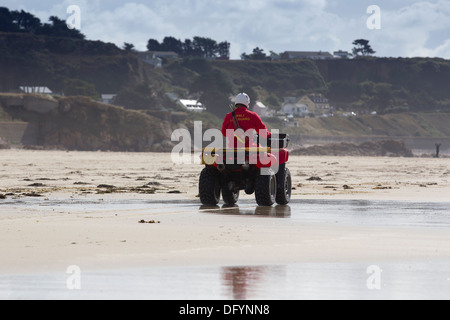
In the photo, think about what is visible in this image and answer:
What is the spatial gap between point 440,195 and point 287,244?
10215 mm

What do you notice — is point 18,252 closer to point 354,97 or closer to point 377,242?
point 377,242

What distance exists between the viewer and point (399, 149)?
253 feet

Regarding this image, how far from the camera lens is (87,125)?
75875 millimetres

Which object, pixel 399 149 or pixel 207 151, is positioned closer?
pixel 207 151

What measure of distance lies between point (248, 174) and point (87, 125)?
203ft

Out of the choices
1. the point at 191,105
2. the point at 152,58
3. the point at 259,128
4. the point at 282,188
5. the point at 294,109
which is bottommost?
the point at 282,188

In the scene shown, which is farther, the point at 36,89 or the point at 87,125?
the point at 36,89

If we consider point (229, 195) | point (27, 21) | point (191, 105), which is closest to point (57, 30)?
point (27, 21)

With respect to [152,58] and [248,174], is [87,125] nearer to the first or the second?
[248,174]

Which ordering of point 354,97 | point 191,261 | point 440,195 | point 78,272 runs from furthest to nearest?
point 354,97
point 440,195
point 191,261
point 78,272

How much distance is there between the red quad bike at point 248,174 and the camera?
49.1 ft

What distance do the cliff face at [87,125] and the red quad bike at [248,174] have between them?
56196mm
